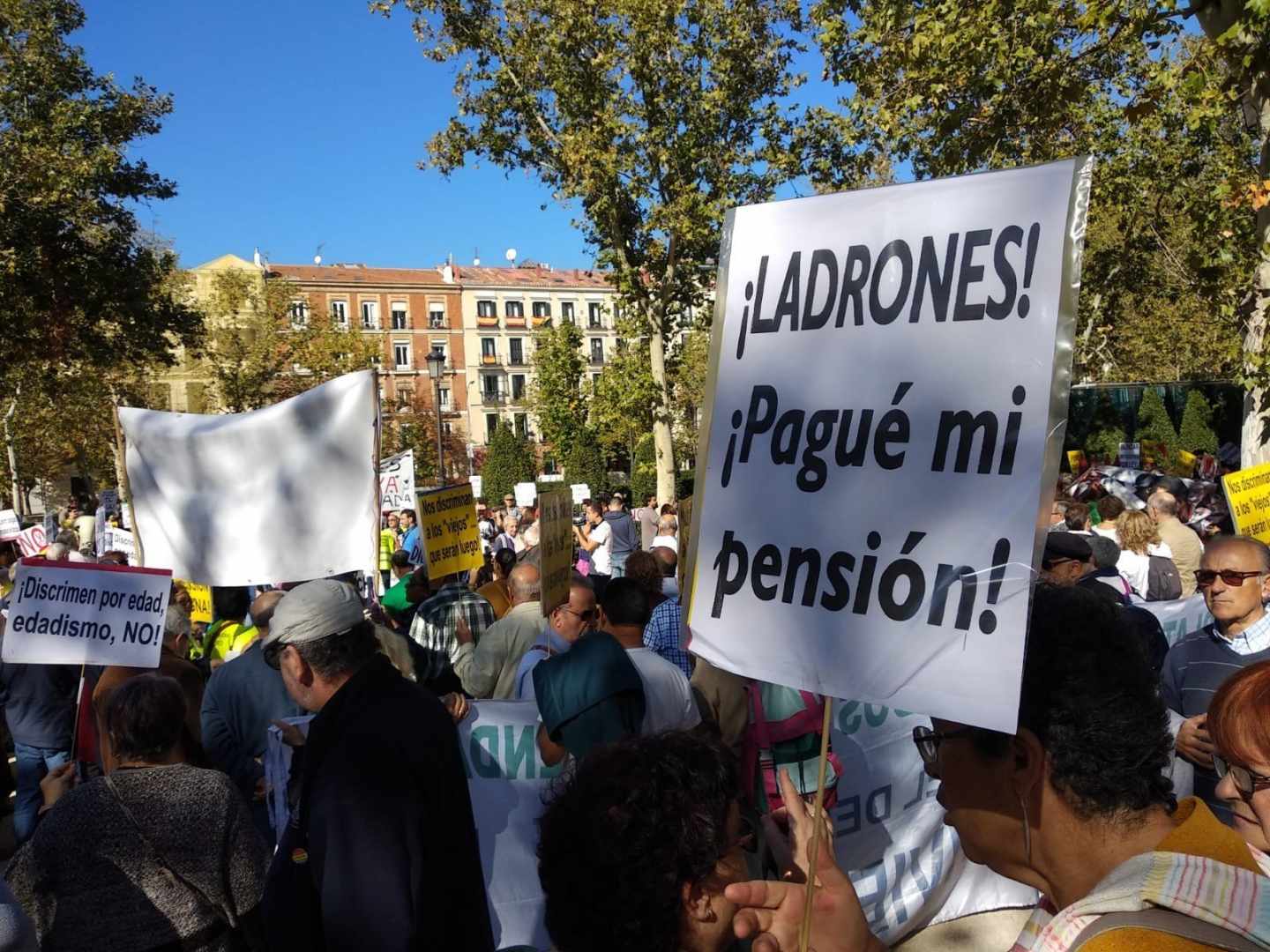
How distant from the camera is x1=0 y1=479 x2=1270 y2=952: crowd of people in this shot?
169 centimetres

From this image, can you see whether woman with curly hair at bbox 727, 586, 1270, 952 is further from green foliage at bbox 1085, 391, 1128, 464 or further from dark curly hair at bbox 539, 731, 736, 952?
green foliage at bbox 1085, 391, 1128, 464

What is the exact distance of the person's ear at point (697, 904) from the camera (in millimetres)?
1701

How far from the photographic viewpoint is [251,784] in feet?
15.5

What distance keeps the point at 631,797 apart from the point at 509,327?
280 feet

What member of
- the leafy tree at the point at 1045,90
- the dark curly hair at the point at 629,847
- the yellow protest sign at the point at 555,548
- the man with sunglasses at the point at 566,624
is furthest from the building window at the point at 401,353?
the dark curly hair at the point at 629,847

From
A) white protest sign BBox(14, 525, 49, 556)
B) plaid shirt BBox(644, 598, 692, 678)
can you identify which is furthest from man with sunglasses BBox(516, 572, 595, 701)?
white protest sign BBox(14, 525, 49, 556)

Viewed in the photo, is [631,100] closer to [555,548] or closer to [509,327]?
[555,548]

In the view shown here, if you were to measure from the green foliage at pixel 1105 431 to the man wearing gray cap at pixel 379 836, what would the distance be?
28027 millimetres

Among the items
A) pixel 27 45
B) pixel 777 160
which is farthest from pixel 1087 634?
pixel 27 45

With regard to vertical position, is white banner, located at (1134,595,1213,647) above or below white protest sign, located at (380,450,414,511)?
above

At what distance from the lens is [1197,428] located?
26391 mm

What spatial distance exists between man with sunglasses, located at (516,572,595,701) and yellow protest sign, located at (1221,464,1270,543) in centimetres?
348

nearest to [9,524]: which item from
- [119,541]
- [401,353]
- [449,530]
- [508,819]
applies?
[119,541]

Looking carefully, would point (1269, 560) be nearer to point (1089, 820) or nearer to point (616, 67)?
point (1089, 820)
